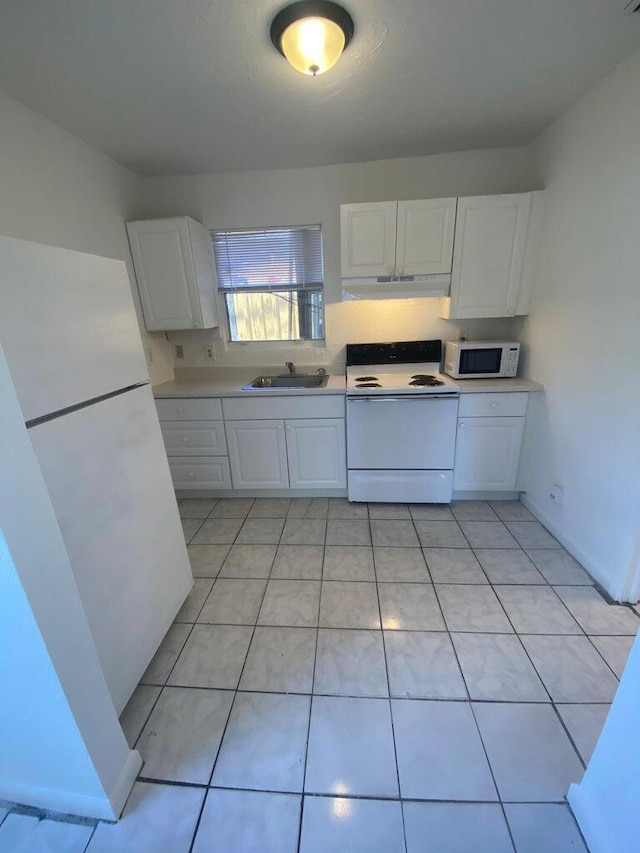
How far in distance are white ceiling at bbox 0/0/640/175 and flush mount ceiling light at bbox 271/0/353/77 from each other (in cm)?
5

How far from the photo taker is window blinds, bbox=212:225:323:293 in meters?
2.69

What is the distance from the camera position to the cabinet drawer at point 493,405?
2.27m

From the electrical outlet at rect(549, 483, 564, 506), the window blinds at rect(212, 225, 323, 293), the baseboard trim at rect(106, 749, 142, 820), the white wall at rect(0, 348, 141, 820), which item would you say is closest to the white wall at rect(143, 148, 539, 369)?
the window blinds at rect(212, 225, 323, 293)

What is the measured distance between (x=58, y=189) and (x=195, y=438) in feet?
5.31

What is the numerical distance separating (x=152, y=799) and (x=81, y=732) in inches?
15.0

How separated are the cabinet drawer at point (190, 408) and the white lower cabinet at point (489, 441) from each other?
1724 millimetres

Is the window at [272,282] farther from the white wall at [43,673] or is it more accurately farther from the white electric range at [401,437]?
the white wall at [43,673]

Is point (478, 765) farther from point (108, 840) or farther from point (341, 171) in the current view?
point (341, 171)

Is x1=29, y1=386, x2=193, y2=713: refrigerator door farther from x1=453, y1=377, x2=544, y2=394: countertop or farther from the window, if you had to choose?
x1=453, y1=377, x2=544, y2=394: countertop

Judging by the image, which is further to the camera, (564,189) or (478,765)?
(564,189)

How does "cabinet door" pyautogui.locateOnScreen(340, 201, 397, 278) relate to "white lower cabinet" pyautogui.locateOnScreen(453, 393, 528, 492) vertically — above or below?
above

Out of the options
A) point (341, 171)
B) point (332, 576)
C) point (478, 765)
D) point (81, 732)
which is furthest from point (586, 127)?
point (81, 732)

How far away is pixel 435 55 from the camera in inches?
56.5

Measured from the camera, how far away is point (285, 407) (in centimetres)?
242
